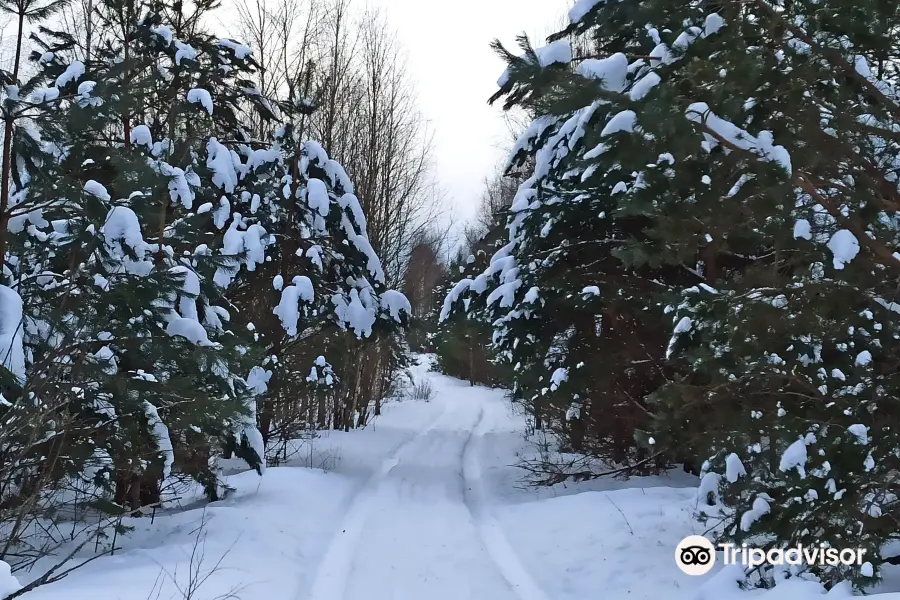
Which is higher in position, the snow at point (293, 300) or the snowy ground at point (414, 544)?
the snow at point (293, 300)

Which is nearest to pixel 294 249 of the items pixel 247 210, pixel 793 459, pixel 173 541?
pixel 247 210

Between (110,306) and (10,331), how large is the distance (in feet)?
3.01

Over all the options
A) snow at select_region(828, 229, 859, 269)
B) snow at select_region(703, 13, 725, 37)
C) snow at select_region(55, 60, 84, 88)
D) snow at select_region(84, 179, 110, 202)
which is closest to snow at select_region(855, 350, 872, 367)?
snow at select_region(828, 229, 859, 269)

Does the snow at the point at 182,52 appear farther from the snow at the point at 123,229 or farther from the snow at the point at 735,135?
the snow at the point at 735,135

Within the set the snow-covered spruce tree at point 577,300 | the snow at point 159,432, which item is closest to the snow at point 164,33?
the snow-covered spruce tree at point 577,300

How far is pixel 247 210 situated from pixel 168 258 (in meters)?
4.14

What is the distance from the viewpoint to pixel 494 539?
7.24 metres

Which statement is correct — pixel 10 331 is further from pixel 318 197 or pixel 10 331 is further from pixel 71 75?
pixel 318 197

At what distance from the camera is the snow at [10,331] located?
14.0ft

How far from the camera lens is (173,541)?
242 inches

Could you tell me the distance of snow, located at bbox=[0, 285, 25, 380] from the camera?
14.0 ft

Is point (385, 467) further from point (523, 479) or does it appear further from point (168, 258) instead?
point (168, 258)

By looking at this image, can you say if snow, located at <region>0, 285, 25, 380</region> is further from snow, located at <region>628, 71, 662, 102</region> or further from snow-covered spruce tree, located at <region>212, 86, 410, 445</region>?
snow-covered spruce tree, located at <region>212, 86, 410, 445</region>

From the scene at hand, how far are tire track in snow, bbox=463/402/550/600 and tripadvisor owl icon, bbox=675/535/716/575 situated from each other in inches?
47.6
